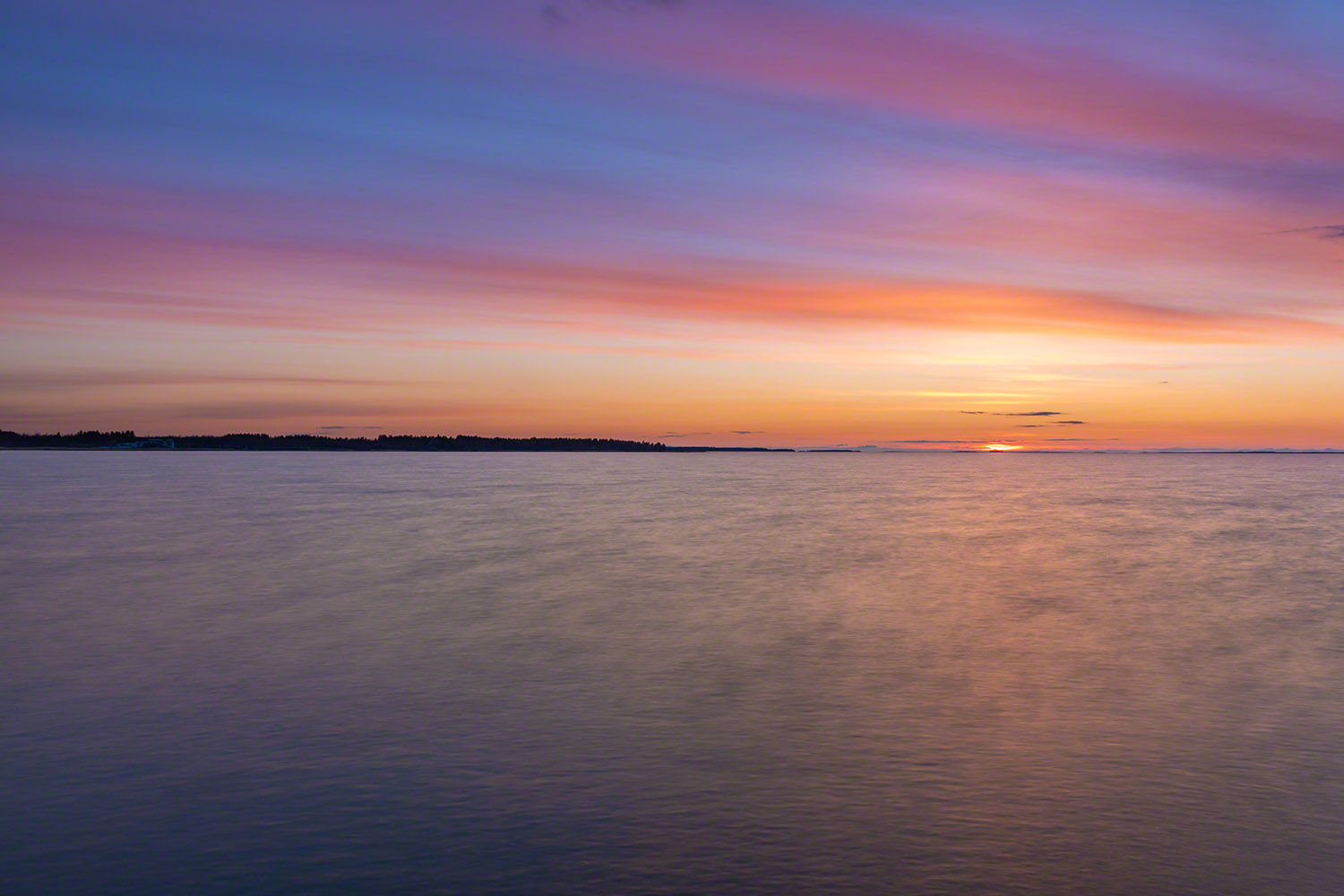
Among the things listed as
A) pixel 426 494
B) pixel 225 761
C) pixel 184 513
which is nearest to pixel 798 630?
pixel 225 761

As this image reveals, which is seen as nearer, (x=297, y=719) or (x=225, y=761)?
(x=225, y=761)

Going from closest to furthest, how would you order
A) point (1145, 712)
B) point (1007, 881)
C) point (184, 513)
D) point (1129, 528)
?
point (1007, 881) < point (1145, 712) < point (1129, 528) < point (184, 513)

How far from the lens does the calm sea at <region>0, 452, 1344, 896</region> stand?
7.88m

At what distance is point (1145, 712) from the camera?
42.1 ft

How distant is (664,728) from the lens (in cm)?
1184

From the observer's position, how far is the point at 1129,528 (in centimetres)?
4781

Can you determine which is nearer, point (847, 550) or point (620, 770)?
point (620, 770)

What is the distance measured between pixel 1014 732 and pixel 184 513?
161 ft

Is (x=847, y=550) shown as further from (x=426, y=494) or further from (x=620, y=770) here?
(x=426, y=494)

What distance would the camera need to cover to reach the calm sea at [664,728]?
788cm

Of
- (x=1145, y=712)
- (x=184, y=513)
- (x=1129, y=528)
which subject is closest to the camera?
(x=1145, y=712)

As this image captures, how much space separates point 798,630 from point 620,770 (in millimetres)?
9540

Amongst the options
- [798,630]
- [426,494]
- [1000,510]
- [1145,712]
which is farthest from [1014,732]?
[426,494]

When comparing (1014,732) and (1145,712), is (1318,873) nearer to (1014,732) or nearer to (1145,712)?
(1014,732)
